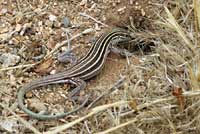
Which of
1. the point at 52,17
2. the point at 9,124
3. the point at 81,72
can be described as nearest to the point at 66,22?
the point at 52,17

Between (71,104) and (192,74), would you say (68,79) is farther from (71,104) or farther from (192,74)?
(192,74)

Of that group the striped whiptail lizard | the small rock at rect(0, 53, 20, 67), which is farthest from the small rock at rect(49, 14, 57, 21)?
the small rock at rect(0, 53, 20, 67)

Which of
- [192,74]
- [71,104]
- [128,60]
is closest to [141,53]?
[128,60]

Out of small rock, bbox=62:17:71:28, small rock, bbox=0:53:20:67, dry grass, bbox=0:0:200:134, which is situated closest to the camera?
dry grass, bbox=0:0:200:134

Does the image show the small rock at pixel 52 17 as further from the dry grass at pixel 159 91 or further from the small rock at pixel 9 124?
the small rock at pixel 9 124

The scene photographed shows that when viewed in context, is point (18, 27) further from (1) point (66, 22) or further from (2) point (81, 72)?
(2) point (81, 72)

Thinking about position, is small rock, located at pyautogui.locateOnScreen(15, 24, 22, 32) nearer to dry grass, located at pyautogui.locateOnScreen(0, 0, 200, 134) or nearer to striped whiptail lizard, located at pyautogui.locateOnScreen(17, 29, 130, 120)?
striped whiptail lizard, located at pyautogui.locateOnScreen(17, 29, 130, 120)
